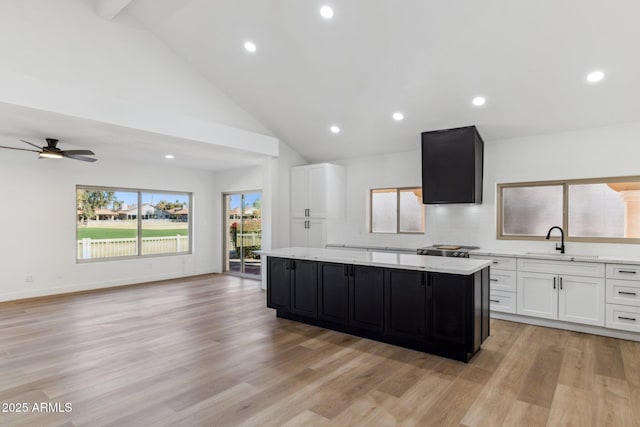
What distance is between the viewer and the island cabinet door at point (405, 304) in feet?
11.5

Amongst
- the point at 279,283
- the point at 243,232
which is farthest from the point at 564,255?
the point at 243,232

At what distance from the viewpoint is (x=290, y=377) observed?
2.98m

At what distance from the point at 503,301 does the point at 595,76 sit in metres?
2.77

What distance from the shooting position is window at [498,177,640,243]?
4.39 metres

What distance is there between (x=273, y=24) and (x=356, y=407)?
4.00m

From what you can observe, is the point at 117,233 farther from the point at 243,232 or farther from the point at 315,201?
the point at 315,201

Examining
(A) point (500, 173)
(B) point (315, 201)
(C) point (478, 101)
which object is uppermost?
(C) point (478, 101)

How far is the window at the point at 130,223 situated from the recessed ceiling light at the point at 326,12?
5.71 meters

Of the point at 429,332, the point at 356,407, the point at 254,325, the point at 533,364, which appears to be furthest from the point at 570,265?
the point at 254,325

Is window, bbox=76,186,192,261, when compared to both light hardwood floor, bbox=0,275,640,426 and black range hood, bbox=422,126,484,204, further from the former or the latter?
black range hood, bbox=422,126,484,204

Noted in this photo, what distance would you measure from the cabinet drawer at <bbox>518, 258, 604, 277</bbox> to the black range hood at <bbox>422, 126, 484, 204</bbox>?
40.3 inches

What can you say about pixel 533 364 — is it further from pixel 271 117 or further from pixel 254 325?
pixel 271 117

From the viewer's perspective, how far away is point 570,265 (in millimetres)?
4176

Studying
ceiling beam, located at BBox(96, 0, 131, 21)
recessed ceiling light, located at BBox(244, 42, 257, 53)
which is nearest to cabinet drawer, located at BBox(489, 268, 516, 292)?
recessed ceiling light, located at BBox(244, 42, 257, 53)
